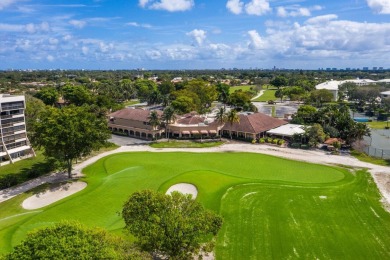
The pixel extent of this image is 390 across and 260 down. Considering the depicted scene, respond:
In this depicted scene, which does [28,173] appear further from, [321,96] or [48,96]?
[321,96]

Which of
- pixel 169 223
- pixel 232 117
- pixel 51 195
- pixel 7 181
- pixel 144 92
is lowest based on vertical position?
pixel 51 195

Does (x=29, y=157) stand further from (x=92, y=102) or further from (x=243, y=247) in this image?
(x=243, y=247)

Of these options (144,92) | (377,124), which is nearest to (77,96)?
(144,92)

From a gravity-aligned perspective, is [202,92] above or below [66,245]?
above

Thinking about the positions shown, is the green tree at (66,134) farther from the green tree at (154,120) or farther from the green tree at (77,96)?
the green tree at (77,96)

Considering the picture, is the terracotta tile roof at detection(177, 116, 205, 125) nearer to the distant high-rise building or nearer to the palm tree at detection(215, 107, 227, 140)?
the palm tree at detection(215, 107, 227, 140)

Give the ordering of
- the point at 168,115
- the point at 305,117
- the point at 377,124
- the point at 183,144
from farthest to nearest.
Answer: the point at 377,124 → the point at 305,117 → the point at 168,115 → the point at 183,144
